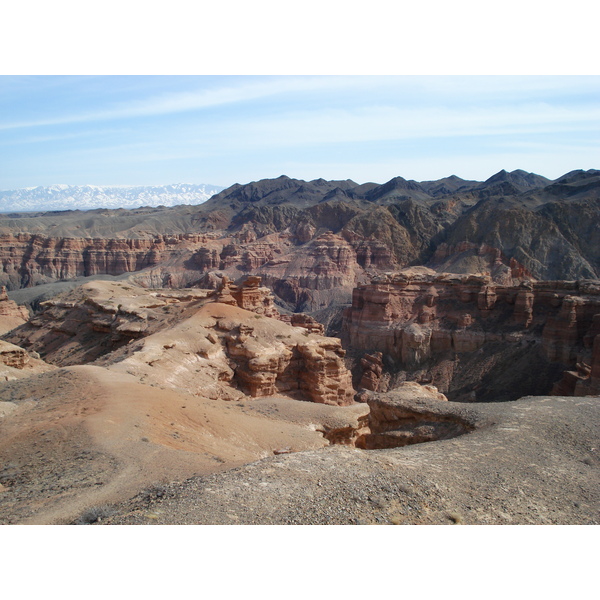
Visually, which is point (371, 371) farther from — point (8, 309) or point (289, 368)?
point (8, 309)

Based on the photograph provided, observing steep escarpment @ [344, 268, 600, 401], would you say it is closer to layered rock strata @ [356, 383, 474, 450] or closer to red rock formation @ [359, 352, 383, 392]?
red rock formation @ [359, 352, 383, 392]

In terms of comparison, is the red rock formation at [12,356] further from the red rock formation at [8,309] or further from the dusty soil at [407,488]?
the red rock formation at [8,309]

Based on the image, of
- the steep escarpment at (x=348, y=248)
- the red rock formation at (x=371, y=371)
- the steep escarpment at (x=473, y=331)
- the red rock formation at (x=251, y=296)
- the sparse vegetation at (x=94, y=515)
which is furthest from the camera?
the steep escarpment at (x=348, y=248)

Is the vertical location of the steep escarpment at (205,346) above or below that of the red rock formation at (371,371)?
above

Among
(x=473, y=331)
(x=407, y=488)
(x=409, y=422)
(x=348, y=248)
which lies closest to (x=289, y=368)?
(x=409, y=422)

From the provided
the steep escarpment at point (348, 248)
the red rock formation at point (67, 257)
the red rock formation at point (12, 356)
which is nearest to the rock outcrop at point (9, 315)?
the red rock formation at point (12, 356)

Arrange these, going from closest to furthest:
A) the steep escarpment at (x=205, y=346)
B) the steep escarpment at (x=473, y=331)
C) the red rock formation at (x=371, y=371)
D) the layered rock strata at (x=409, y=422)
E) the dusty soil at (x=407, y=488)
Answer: the dusty soil at (x=407, y=488), the layered rock strata at (x=409, y=422), the steep escarpment at (x=205, y=346), the steep escarpment at (x=473, y=331), the red rock formation at (x=371, y=371)

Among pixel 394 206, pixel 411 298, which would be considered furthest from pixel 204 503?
pixel 394 206
